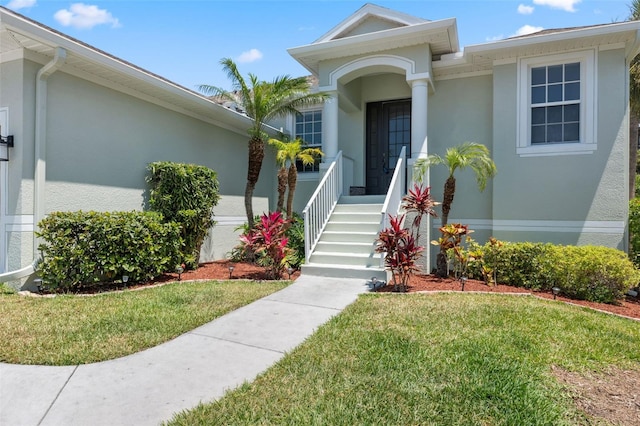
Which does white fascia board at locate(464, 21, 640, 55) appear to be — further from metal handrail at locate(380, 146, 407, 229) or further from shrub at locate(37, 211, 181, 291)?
shrub at locate(37, 211, 181, 291)

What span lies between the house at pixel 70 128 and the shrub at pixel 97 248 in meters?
0.59

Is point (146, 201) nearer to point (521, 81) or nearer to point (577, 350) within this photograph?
point (577, 350)

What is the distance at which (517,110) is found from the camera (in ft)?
27.7

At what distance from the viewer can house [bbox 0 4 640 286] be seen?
613 centimetres

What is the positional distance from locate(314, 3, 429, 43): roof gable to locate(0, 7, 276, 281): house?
3612 mm

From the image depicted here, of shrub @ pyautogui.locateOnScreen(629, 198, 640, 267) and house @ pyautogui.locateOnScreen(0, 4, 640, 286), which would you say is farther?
shrub @ pyautogui.locateOnScreen(629, 198, 640, 267)

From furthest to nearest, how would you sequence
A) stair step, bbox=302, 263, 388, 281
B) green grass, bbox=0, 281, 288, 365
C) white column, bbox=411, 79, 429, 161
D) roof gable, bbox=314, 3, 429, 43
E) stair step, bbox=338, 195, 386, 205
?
roof gable, bbox=314, 3, 429, 43 < stair step, bbox=338, 195, 386, 205 < white column, bbox=411, 79, 429, 161 < stair step, bbox=302, 263, 388, 281 < green grass, bbox=0, 281, 288, 365

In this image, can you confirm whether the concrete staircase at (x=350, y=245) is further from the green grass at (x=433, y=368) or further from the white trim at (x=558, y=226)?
the white trim at (x=558, y=226)

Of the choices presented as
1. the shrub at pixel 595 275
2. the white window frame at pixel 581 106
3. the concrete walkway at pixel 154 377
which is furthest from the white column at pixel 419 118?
the concrete walkway at pixel 154 377

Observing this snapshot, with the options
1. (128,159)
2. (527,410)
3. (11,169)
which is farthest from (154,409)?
(128,159)

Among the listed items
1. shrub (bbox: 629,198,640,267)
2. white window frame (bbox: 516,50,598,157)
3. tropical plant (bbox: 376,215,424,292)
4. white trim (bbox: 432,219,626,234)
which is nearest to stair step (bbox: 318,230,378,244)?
tropical plant (bbox: 376,215,424,292)

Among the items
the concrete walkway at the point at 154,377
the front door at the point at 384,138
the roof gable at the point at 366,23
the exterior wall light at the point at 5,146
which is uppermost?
the roof gable at the point at 366,23

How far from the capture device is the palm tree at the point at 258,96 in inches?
339

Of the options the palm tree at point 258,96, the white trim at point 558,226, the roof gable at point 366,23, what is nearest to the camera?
the white trim at point 558,226
